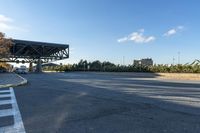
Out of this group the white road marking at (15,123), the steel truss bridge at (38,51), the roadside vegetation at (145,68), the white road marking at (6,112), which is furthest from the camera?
the steel truss bridge at (38,51)

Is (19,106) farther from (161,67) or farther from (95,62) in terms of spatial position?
(95,62)

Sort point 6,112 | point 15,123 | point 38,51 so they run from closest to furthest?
1. point 15,123
2. point 6,112
3. point 38,51

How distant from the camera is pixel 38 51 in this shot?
3238 inches

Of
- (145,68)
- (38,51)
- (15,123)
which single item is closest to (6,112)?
(15,123)

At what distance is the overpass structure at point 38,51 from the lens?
255ft

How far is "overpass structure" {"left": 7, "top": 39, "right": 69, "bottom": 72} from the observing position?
7769 cm

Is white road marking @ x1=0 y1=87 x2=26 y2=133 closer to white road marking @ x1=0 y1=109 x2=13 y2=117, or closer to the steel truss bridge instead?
white road marking @ x1=0 y1=109 x2=13 y2=117

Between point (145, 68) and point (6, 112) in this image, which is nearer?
point (6, 112)

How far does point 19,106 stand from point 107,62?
71.1 m

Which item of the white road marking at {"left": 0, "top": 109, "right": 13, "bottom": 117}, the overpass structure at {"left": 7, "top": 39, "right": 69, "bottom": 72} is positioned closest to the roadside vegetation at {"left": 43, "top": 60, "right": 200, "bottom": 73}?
the overpass structure at {"left": 7, "top": 39, "right": 69, "bottom": 72}

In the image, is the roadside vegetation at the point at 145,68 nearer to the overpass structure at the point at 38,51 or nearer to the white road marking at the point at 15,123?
the overpass structure at the point at 38,51

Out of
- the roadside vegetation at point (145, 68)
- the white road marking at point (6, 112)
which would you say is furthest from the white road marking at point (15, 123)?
the roadside vegetation at point (145, 68)

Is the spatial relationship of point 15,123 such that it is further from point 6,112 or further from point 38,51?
point 38,51

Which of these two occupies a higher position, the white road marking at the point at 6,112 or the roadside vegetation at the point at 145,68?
the roadside vegetation at the point at 145,68
